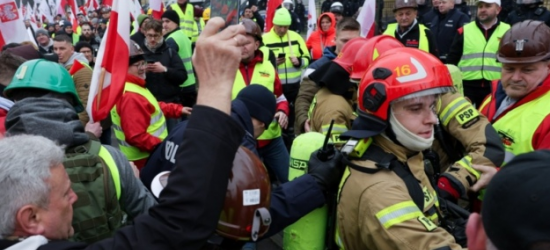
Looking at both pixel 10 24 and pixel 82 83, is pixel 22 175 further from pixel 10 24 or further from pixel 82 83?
pixel 10 24

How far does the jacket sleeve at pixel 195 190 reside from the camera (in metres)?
1.67

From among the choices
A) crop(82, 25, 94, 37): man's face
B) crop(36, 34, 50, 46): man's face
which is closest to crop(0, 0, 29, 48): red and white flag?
crop(36, 34, 50, 46): man's face

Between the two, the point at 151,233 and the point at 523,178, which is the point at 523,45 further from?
the point at 151,233

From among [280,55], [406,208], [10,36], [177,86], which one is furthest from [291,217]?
[280,55]

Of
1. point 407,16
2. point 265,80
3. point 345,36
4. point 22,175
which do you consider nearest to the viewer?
point 22,175

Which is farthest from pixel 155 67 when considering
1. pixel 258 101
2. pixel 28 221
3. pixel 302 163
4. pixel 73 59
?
pixel 28 221

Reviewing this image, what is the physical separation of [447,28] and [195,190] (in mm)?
8914

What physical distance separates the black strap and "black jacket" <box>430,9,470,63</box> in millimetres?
7452

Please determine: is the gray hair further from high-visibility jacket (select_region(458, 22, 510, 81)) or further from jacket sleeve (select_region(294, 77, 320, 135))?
high-visibility jacket (select_region(458, 22, 510, 81))

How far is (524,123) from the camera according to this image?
3.45 meters

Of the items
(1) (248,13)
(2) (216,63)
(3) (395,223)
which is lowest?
(1) (248,13)

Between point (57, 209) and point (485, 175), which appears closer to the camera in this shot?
point (57, 209)

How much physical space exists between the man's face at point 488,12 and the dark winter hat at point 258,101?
494cm

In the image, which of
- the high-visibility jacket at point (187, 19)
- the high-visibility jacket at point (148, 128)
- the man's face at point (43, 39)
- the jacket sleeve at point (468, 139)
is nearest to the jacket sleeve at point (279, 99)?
the high-visibility jacket at point (148, 128)
